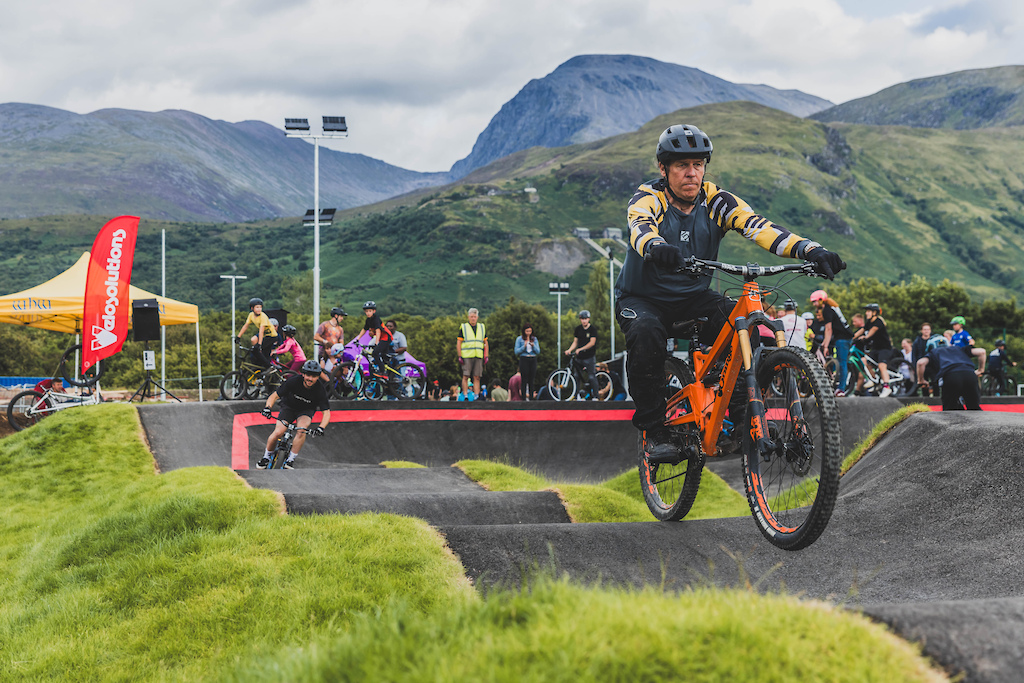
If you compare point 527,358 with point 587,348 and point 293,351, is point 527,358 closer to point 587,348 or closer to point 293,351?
point 587,348

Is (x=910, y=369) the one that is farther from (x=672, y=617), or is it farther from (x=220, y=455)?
(x=672, y=617)

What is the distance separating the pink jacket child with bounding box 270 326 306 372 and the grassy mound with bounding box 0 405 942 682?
6300 mm

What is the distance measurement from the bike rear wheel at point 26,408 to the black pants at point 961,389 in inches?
585

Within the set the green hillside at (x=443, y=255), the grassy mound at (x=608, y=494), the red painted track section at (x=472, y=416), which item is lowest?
the grassy mound at (x=608, y=494)

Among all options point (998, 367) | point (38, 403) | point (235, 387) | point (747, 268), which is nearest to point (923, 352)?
point (998, 367)

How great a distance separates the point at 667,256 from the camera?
429cm

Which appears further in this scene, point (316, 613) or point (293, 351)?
point (293, 351)

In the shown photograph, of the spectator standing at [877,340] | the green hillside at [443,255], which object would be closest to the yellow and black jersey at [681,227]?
the spectator standing at [877,340]

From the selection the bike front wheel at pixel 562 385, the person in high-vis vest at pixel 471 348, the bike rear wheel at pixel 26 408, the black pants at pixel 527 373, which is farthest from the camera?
the bike front wheel at pixel 562 385

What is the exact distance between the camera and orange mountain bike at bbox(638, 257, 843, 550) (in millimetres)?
3807

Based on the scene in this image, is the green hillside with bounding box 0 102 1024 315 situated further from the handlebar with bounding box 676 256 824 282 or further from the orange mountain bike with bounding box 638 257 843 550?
the handlebar with bounding box 676 256 824 282

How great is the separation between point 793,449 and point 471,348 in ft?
44.4

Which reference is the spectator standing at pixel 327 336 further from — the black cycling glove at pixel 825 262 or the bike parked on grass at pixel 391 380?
the black cycling glove at pixel 825 262

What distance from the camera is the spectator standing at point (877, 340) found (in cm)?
1559
